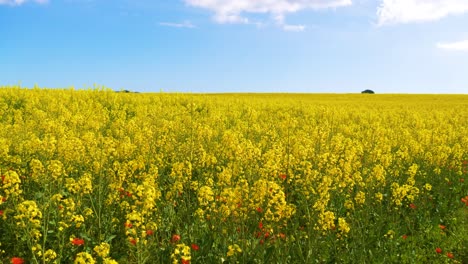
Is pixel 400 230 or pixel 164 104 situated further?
pixel 164 104

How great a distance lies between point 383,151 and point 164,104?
13.3 metres

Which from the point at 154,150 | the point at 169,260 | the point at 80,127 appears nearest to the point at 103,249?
the point at 169,260

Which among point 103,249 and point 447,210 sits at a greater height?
point 103,249

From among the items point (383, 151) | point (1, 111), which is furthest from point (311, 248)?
point (1, 111)

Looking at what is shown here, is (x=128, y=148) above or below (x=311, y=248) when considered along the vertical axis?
above

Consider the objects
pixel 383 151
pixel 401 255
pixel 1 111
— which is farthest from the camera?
pixel 1 111

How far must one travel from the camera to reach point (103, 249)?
363cm

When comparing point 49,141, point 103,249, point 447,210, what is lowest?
point 447,210

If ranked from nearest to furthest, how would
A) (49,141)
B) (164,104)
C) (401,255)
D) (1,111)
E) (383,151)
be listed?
(401,255), (49,141), (383,151), (1,111), (164,104)

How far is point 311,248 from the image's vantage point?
15.9 feet

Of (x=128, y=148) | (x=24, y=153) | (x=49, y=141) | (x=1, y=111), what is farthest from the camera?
(x=1, y=111)

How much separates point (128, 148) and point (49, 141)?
4.01ft

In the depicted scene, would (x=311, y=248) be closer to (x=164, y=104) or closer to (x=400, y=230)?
(x=400, y=230)

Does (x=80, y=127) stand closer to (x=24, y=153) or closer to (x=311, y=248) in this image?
(x=24, y=153)
